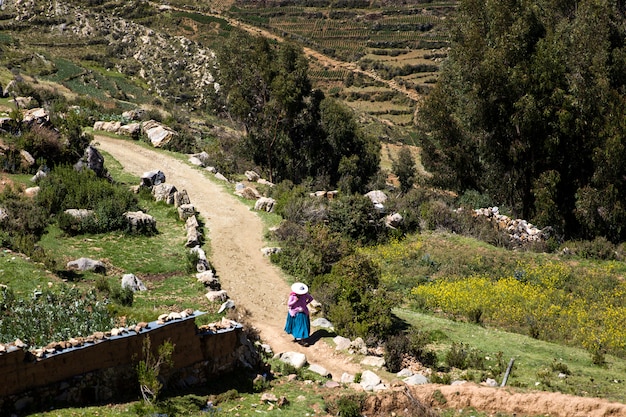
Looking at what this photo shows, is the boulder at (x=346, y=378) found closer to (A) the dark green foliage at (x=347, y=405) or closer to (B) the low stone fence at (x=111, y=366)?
(A) the dark green foliage at (x=347, y=405)

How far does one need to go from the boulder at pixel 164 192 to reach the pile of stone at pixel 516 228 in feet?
A: 43.6

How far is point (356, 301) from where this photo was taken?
51.0 ft

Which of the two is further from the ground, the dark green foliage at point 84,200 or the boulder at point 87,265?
the dark green foliage at point 84,200

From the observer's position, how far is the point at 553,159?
29219mm

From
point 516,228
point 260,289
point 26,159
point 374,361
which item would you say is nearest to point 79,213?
point 26,159

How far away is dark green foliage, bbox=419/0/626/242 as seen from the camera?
27.4m

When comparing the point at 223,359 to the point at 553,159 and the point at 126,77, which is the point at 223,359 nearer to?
the point at 553,159

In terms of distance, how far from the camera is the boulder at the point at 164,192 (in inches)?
914

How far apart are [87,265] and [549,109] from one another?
21673mm

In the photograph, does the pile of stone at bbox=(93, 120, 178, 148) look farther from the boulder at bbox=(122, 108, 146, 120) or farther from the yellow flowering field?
Result: the yellow flowering field

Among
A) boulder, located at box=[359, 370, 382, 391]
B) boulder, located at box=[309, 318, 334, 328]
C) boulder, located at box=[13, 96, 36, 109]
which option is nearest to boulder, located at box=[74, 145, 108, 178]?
boulder, located at box=[13, 96, 36, 109]

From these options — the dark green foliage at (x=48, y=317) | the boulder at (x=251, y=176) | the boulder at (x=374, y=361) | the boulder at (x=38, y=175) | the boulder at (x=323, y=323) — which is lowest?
the boulder at (x=323, y=323)

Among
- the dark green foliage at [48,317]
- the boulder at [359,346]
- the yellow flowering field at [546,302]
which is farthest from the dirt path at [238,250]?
the yellow flowering field at [546,302]

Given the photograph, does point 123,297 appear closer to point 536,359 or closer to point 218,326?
point 218,326
